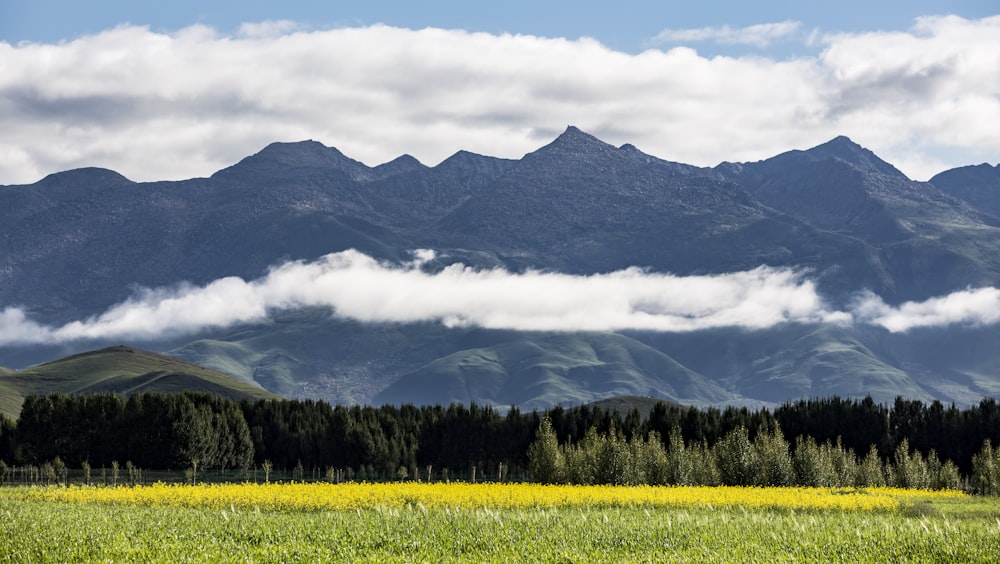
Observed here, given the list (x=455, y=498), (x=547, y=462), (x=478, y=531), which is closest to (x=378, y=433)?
(x=547, y=462)

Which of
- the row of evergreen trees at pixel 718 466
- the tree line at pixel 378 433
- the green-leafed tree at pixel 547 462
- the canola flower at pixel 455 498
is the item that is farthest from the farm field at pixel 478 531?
the tree line at pixel 378 433

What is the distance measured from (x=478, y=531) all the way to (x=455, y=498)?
21.4 metres

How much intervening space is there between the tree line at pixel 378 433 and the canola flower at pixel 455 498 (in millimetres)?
86814

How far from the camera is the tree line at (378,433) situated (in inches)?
6850

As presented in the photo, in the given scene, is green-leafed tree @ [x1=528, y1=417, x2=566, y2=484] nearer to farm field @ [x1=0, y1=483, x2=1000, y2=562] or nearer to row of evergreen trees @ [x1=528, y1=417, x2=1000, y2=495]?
row of evergreen trees @ [x1=528, y1=417, x2=1000, y2=495]

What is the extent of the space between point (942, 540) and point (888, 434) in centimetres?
14711

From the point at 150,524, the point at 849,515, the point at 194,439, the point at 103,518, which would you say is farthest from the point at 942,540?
the point at 194,439

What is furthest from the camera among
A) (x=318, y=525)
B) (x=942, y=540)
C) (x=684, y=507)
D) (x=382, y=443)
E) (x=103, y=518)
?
(x=382, y=443)

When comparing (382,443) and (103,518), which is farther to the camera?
(382,443)

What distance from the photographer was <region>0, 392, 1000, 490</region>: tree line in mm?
174000

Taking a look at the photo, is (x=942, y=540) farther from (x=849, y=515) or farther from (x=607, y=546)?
(x=849, y=515)

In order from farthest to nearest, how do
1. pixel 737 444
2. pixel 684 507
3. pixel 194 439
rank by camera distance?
pixel 194 439 → pixel 737 444 → pixel 684 507

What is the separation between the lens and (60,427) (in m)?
179

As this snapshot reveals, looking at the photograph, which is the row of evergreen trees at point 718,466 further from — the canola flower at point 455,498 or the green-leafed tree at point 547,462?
the canola flower at point 455,498
